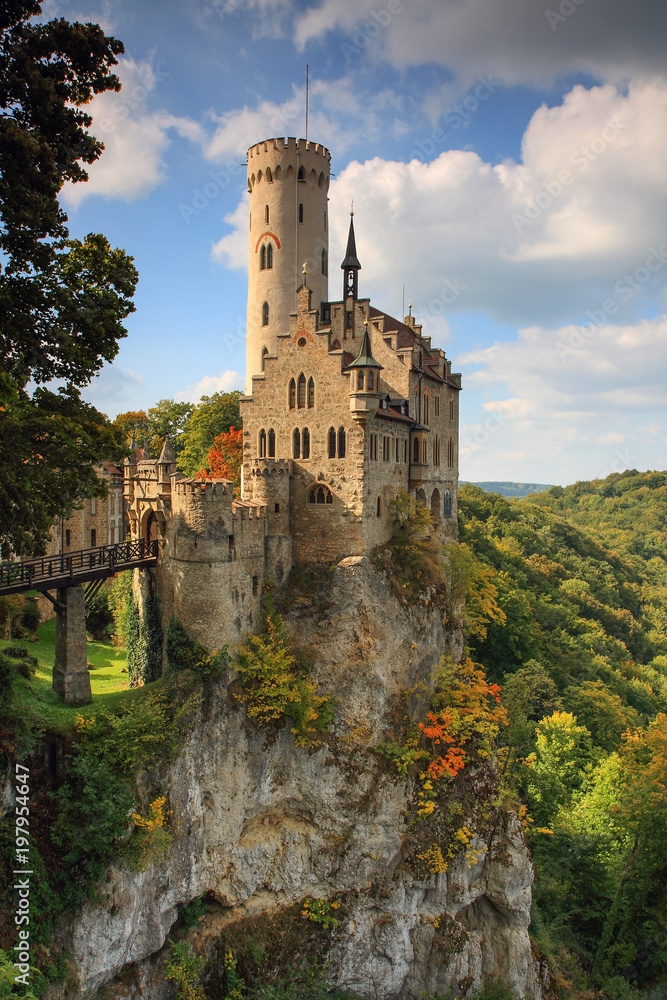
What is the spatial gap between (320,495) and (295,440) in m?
3.19

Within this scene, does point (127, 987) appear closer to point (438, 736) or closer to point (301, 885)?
point (301, 885)

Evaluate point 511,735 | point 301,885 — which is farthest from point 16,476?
point 511,735

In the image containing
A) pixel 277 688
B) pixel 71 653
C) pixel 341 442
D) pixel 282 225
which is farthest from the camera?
pixel 282 225

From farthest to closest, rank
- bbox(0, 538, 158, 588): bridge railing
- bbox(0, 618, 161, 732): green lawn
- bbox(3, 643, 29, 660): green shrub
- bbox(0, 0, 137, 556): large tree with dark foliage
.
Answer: bbox(3, 643, 29, 660): green shrub, bbox(0, 538, 158, 588): bridge railing, bbox(0, 618, 161, 732): green lawn, bbox(0, 0, 137, 556): large tree with dark foliage

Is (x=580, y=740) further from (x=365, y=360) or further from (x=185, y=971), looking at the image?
(x=365, y=360)

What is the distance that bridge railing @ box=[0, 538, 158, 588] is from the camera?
23656 millimetres

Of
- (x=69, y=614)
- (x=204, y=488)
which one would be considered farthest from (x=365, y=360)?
(x=69, y=614)

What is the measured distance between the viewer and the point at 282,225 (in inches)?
1458

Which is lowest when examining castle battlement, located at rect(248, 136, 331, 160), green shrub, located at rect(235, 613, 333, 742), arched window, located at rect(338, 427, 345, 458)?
green shrub, located at rect(235, 613, 333, 742)

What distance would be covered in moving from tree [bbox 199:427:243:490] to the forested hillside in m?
16.4

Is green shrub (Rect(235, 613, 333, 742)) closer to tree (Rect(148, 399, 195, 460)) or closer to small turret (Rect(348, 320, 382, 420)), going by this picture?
small turret (Rect(348, 320, 382, 420))

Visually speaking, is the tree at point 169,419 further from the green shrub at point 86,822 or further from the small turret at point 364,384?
the green shrub at point 86,822

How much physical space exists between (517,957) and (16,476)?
108 feet

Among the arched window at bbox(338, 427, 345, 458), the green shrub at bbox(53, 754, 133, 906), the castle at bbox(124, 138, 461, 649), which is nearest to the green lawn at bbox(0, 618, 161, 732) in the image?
the green shrub at bbox(53, 754, 133, 906)
